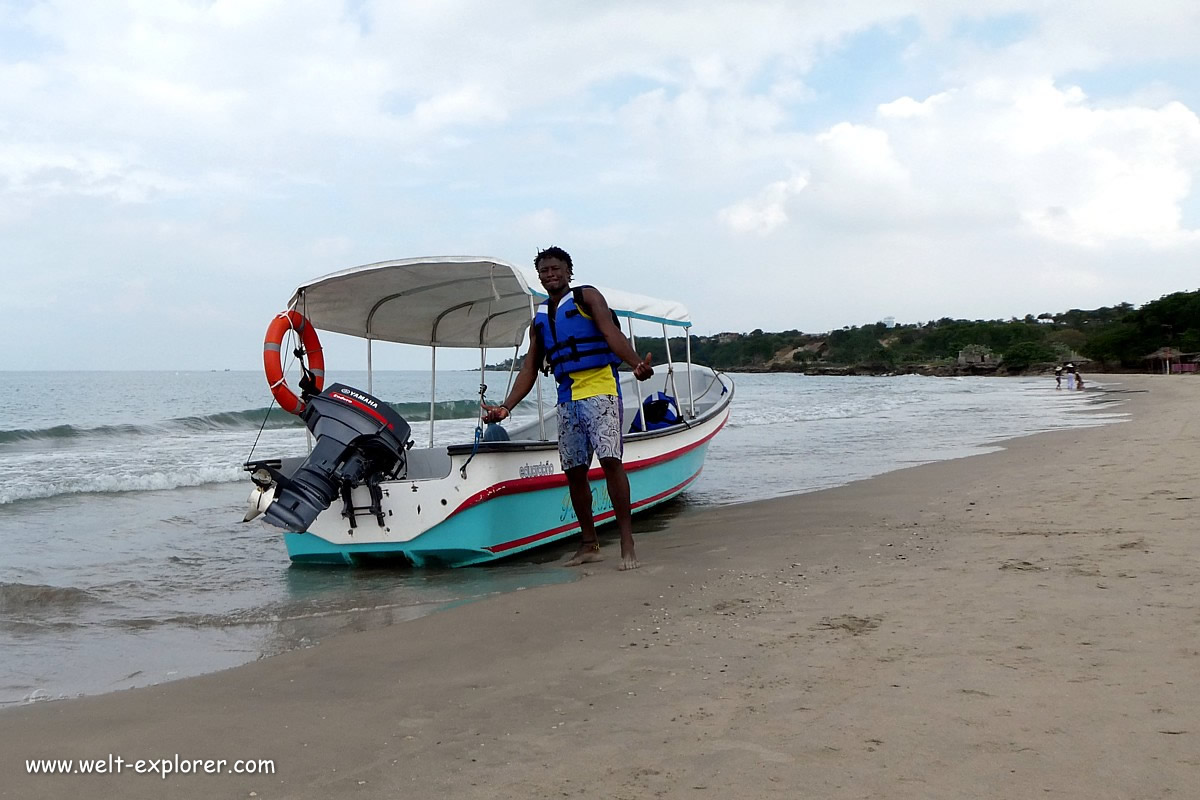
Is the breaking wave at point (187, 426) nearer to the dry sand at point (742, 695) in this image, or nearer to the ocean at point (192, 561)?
the ocean at point (192, 561)

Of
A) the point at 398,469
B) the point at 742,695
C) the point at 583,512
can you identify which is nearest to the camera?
the point at 742,695

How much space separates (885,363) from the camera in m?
94.4

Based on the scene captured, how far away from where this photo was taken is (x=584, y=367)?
17.7ft

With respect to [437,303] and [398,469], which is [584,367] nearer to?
[398,469]

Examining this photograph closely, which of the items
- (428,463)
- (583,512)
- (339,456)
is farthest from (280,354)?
(583,512)

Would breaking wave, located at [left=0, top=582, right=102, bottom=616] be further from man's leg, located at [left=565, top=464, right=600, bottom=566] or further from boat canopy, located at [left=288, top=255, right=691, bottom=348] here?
man's leg, located at [left=565, top=464, right=600, bottom=566]

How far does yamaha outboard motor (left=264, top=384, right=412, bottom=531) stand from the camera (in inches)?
208

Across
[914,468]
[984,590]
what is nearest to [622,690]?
[984,590]

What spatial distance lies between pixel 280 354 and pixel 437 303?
60.8 inches

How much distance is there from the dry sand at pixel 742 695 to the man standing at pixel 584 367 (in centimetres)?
80

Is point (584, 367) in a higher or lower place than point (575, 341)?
lower

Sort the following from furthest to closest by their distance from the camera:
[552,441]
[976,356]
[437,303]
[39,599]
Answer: [976,356], [437,303], [552,441], [39,599]

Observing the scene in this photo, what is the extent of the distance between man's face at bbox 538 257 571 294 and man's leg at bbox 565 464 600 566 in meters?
1.16

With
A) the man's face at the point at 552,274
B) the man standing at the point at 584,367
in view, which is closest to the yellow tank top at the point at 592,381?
the man standing at the point at 584,367
